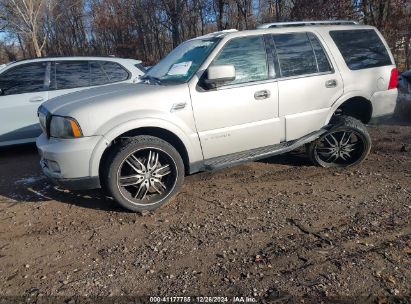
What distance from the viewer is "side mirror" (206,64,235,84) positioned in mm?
4078

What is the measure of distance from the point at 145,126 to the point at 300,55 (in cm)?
219

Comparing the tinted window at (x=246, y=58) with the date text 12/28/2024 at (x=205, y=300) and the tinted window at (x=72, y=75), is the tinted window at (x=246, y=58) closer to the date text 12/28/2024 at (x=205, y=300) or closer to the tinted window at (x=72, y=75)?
the date text 12/28/2024 at (x=205, y=300)

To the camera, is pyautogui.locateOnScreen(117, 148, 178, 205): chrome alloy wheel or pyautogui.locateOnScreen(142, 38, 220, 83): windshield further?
pyautogui.locateOnScreen(142, 38, 220, 83): windshield

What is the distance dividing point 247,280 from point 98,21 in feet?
127

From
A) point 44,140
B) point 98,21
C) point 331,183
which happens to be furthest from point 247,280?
point 98,21

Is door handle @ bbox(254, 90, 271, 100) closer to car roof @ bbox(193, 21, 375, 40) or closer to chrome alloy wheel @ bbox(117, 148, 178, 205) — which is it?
car roof @ bbox(193, 21, 375, 40)

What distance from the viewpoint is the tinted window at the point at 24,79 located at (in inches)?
252

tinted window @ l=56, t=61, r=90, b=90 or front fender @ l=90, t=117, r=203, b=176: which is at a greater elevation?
tinted window @ l=56, t=61, r=90, b=90

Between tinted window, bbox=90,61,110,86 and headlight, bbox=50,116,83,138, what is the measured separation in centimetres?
308

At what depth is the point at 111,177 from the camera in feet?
13.0

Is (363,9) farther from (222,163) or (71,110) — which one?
(71,110)

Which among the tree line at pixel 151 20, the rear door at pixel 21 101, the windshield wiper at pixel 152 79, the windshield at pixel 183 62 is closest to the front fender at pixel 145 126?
the windshield at pixel 183 62

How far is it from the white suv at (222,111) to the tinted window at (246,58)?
0.04 feet

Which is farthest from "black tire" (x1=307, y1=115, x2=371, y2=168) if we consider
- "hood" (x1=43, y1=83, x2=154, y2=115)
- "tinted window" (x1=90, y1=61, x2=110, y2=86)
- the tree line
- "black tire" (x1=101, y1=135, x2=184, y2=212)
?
the tree line
